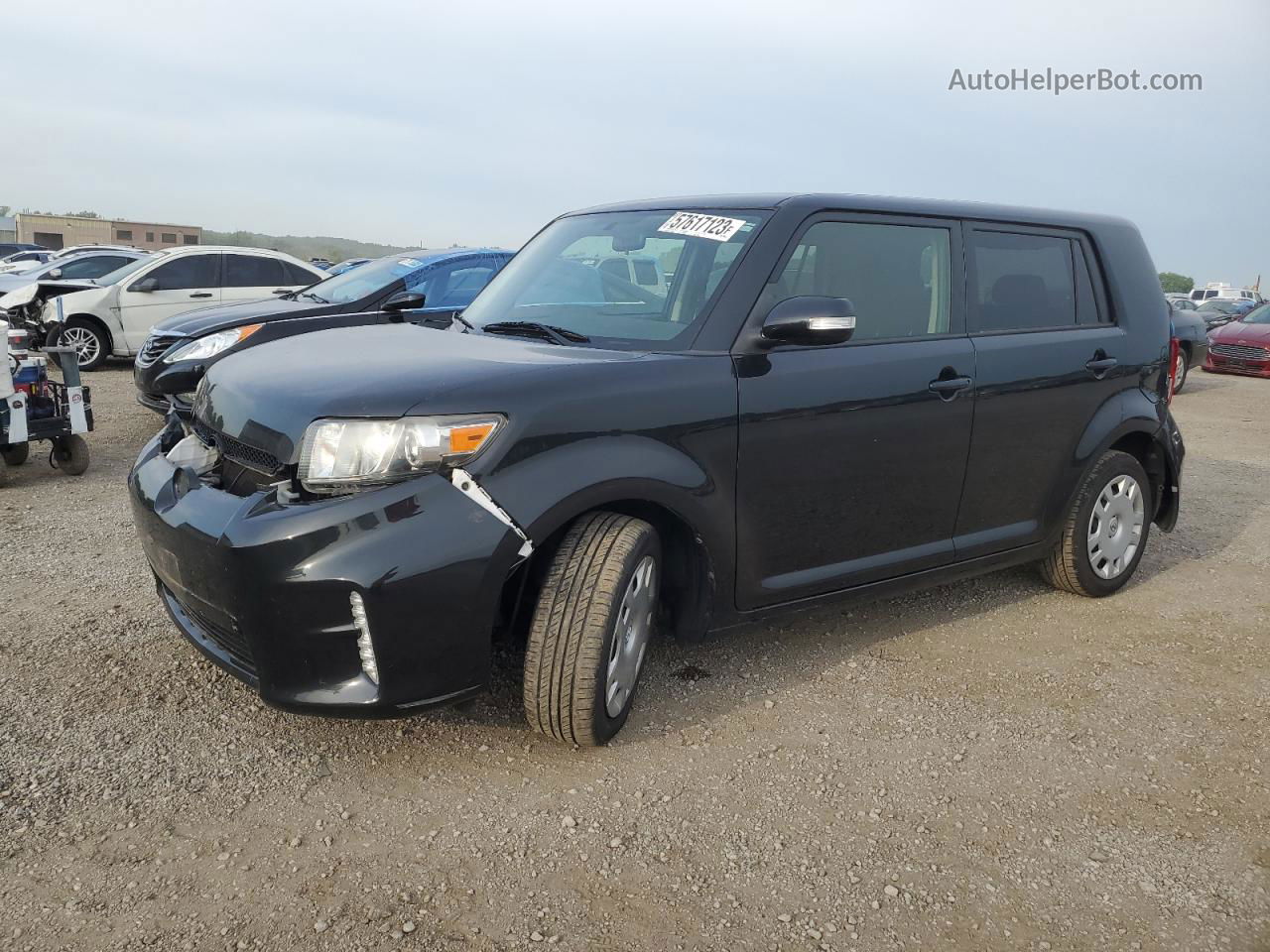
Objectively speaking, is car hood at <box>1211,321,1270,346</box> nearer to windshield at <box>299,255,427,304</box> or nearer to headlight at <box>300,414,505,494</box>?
windshield at <box>299,255,427,304</box>

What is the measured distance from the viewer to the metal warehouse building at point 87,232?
7144 cm

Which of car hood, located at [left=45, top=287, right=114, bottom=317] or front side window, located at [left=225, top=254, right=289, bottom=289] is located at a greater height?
front side window, located at [left=225, top=254, right=289, bottom=289]

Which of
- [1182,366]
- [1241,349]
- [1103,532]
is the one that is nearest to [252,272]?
[1103,532]

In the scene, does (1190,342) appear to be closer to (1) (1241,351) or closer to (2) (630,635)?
(1) (1241,351)

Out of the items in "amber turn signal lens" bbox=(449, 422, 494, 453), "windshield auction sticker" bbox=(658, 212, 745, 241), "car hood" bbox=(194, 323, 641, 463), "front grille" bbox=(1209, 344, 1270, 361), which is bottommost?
"front grille" bbox=(1209, 344, 1270, 361)

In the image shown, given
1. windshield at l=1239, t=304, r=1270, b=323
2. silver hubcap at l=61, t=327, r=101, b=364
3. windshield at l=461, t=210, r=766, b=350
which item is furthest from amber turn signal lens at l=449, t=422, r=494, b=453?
windshield at l=1239, t=304, r=1270, b=323

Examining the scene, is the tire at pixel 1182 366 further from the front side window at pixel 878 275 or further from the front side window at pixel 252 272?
the front side window at pixel 252 272

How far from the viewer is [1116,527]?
4.58 metres

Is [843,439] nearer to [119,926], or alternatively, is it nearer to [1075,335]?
[1075,335]

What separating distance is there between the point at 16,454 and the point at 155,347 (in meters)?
1.31

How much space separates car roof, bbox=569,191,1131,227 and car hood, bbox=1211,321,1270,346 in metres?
14.6

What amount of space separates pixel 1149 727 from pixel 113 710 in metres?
3.44

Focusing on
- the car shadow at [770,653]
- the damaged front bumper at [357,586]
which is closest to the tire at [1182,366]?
the car shadow at [770,653]

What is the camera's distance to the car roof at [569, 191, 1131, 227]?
3520 millimetres
